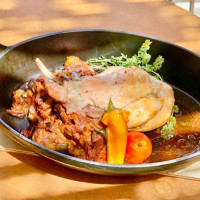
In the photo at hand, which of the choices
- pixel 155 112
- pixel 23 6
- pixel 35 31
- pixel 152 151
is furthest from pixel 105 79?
pixel 23 6

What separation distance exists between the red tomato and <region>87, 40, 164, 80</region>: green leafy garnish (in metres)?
0.49

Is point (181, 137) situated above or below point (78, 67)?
below

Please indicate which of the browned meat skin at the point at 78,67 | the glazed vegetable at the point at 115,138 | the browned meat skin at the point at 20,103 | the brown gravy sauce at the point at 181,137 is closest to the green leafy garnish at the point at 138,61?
the browned meat skin at the point at 78,67

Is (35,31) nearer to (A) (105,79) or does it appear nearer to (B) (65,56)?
(B) (65,56)

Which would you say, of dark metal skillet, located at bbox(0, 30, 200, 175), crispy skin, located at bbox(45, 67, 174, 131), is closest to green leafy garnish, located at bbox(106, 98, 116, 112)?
crispy skin, located at bbox(45, 67, 174, 131)

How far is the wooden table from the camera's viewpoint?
124cm

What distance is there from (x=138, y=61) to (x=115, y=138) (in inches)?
23.7

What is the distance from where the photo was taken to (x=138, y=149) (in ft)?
4.36

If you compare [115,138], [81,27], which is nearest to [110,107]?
[115,138]

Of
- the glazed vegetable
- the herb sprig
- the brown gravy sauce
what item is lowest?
the brown gravy sauce

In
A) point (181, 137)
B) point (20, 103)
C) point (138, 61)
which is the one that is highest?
point (138, 61)

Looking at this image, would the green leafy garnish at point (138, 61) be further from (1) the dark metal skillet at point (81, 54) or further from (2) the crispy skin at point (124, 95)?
(2) the crispy skin at point (124, 95)

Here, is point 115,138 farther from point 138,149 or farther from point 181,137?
point 181,137

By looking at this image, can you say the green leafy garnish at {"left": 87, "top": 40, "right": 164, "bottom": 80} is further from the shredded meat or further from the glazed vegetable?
the glazed vegetable
